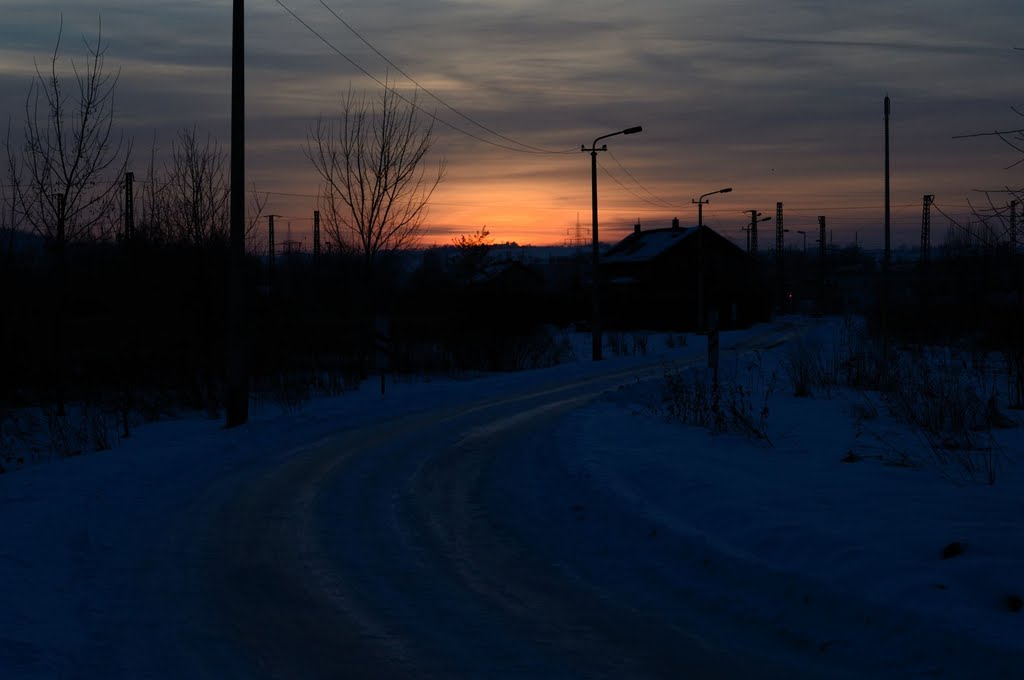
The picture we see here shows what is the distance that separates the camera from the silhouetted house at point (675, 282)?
68750mm

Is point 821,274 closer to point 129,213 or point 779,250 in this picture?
point 779,250

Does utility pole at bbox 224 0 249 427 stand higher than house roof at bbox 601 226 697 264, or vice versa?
house roof at bbox 601 226 697 264

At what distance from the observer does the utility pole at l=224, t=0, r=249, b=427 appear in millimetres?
15586

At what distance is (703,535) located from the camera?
736 centimetres

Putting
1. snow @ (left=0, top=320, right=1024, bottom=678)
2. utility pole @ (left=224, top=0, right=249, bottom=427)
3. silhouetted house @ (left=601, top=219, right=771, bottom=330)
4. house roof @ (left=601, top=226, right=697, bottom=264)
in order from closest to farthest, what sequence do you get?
snow @ (left=0, top=320, right=1024, bottom=678) < utility pole @ (left=224, top=0, right=249, bottom=427) < silhouetted house @ (left=601, top=219, right=771, bottom=330) < house roof @ (left=601, top=226, right=697, bottom=264)

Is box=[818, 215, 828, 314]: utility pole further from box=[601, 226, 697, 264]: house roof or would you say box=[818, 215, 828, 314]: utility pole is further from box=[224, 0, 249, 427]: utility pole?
box=[224, 0, 249, 427]: utility pole

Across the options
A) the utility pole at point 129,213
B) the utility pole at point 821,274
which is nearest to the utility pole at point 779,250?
the utility pole at point 821,274

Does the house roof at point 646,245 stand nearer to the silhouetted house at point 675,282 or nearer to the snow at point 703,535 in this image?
the silhouetted house at point 675,282

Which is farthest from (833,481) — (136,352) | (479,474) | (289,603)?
(136,352)

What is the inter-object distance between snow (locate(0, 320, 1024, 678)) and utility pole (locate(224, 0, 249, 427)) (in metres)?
1.81

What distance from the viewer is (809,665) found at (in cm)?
493

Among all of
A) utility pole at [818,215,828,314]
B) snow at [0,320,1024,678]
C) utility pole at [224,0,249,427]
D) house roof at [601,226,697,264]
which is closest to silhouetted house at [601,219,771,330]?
house roof at [601,226,697,264]

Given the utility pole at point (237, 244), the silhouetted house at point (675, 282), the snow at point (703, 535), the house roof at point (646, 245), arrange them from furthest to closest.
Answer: the house roof at point (646, 245) < the silhouetted house at point (675, 282) < the utility pole at point (237, 244) < the snow at point (703, 535)

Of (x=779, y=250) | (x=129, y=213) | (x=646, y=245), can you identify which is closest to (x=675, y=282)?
(x=646, y=245)
